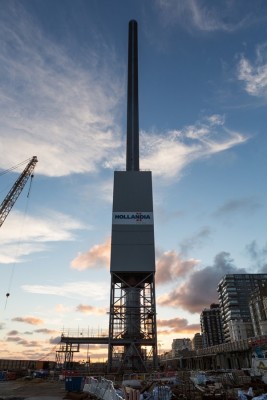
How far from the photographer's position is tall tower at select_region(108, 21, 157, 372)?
53938 millimetres

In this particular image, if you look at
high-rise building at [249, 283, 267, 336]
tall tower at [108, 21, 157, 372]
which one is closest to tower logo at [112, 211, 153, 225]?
tall tower at [108, 21, 157, 372]

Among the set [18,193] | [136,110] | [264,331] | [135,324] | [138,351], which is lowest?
[138,351]

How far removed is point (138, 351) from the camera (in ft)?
177

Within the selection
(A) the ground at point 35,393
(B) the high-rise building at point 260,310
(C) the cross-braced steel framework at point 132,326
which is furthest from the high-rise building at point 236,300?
(A) the ground at point 35,393

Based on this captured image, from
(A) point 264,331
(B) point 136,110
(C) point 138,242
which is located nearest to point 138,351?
(C) point 138,242

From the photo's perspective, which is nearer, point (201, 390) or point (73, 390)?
point (201, 390)

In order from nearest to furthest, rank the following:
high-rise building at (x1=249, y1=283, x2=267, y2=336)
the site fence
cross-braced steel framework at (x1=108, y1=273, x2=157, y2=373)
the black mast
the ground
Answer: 1. the site fence
2. the ground
3. cross-braced steel framework at (x1=108, y1=273, x2=157, y2=373)
4. the black mast
5. high-rise building at (x1=249, y1=283, x2=267, y2=336)

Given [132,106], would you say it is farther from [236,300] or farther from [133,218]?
[236,300]

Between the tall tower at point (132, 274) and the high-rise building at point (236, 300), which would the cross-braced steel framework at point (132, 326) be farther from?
the high-rise building at point (236, 300)

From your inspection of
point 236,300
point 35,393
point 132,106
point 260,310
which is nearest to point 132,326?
point 35,393

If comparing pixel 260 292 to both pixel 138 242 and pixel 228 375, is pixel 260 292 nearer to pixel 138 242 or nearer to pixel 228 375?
pixel 138 242

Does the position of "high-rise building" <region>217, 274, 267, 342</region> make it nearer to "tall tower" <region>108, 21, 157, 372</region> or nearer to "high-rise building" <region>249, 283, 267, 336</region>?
"high-rise building" <region>249, 283, 267, 336</region>

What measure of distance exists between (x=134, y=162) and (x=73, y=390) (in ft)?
143

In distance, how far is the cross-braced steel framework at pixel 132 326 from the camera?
5328 cm
